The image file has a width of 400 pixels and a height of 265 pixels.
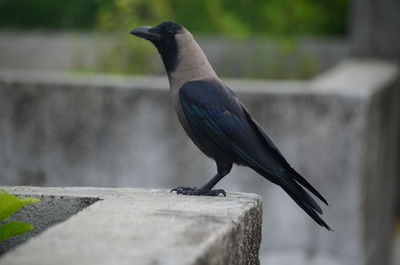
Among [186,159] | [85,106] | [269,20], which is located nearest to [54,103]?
[85,106]

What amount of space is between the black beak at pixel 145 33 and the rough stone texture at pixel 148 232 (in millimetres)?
698

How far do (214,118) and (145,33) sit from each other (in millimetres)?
445

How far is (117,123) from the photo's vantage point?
6.39 m

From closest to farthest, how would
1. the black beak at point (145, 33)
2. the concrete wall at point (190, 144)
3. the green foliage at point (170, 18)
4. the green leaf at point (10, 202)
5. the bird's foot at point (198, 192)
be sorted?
the green leaf at point (10, 202) < the bird's foot at point (198, 192) < the black beak at point (145, 33) < the concrete wall at point (190, 144) < the green foliage at point (170, 18)

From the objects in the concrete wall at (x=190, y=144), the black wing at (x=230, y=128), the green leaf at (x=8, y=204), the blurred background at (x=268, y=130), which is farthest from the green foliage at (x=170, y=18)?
the green leaf at (x=8, y=204)

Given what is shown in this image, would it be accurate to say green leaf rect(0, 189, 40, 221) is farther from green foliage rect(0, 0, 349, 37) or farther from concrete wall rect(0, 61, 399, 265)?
green foliage rect(0, 0, 349, 37)

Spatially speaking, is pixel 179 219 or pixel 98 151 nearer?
pixel 179 219

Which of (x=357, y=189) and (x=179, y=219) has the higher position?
(x=179, y=219)

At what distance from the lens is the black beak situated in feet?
12.2

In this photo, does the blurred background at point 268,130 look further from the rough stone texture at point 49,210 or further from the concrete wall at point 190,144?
the rough stone texture at point 49,210

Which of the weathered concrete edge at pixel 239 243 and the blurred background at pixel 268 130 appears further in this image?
the blurred background at pixel 268 130

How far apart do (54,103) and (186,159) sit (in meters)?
1.02

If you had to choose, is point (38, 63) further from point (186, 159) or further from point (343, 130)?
point (343, 130)

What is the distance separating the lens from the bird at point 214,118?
11.8 feet
